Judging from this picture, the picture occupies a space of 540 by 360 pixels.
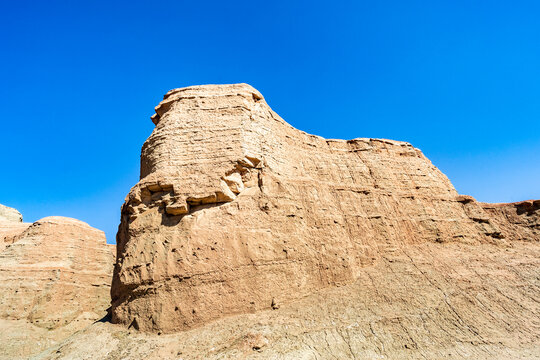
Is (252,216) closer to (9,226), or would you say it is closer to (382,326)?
(382,326)

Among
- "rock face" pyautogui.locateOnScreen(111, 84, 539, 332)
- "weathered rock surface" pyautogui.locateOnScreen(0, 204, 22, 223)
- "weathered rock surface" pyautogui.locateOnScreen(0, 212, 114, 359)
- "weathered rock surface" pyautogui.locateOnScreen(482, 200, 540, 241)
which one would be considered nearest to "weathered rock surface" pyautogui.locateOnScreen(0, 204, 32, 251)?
"weathered rock surface" pyautogui.locateOnScreen(0, 204, 22, 223)

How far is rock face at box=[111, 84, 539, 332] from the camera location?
43.9 feet

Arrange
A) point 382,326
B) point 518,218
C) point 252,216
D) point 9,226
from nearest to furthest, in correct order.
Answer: point 382,326
point 252,216
point 518,218
point 9,226

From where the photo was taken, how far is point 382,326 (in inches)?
519

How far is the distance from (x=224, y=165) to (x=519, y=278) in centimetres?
1496

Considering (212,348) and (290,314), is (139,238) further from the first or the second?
(290,314)

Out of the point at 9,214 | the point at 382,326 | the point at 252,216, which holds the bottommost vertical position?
the point at 382,326

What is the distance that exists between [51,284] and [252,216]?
55.2 feet

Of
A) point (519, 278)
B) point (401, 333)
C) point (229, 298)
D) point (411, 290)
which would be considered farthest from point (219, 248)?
point (519, 278)

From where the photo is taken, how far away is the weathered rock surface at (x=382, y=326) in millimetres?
11805

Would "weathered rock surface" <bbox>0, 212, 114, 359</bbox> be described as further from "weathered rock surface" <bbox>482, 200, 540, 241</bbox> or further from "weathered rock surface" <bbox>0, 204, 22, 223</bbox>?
"weathered rock surface" <bbox>482, 200, 540, 241</bbox>

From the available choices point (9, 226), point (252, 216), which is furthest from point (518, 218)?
point (9, 226)

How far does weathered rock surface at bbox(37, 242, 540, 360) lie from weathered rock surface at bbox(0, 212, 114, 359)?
8258 millimetres

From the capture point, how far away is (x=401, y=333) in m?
12.9
